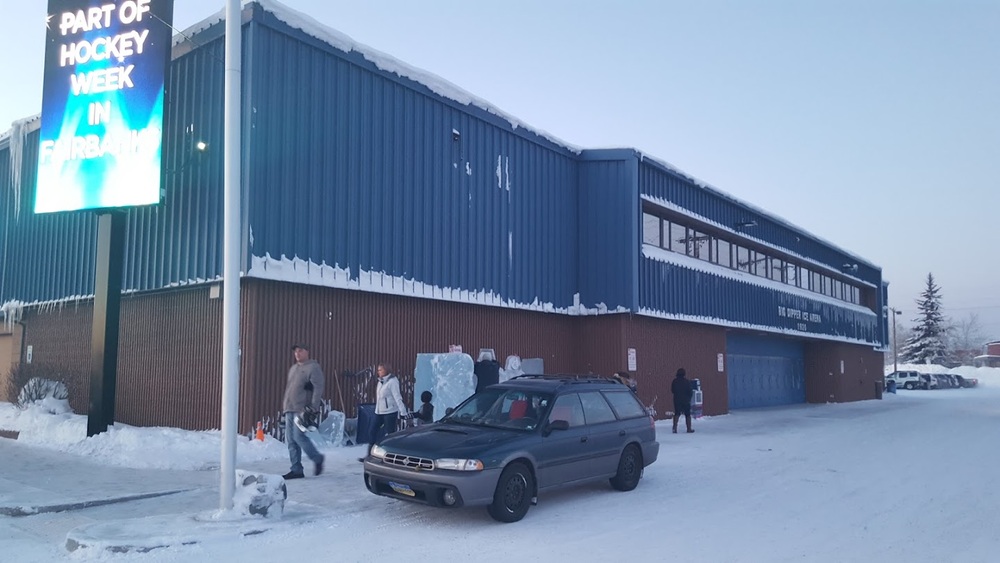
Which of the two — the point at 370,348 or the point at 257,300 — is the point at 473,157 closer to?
the point at 370,348

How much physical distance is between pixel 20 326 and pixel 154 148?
10.4m

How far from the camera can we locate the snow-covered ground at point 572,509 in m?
7.48

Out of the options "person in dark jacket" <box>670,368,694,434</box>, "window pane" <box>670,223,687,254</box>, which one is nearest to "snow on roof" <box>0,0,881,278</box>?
"window pane" <box>670,223,687,254</box>

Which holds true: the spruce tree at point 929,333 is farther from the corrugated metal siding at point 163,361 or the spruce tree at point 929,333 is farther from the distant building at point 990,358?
the corrugated metal siding at point 163,361

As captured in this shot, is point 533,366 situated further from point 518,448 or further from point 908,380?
point 908,380

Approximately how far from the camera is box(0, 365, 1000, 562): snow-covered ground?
7.48m

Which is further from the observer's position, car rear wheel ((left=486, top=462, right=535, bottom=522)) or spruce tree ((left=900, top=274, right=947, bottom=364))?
spruce tree ((left=900, top=274, right=947, bottom=364))

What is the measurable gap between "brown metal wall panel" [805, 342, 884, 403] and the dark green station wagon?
3193 cm

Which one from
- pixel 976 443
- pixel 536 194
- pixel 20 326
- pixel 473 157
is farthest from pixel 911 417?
pixel 20 326

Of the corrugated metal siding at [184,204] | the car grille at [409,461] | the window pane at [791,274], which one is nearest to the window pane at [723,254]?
the window pane at [791,274]

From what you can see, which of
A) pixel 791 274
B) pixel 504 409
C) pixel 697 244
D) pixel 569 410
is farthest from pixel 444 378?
pixel 791 274

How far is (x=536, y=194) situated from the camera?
21047 millimetres

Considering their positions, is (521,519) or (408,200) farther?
(408,200)

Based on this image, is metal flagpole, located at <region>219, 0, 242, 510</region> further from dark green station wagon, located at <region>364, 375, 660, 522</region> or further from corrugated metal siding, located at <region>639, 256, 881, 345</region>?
corrugated metal siding, located at <region>639, 256, 881, 345</region>
